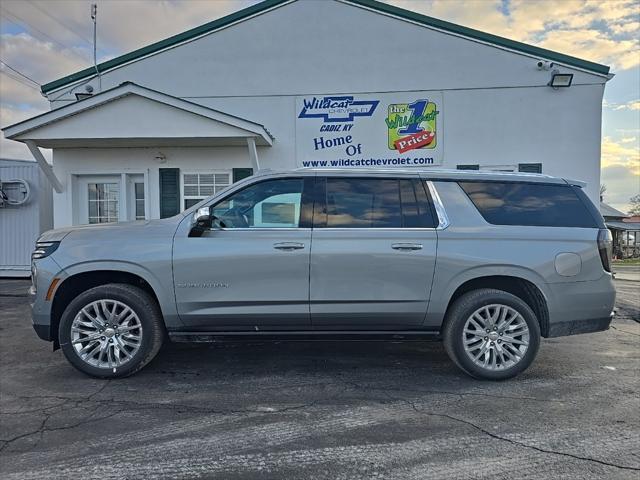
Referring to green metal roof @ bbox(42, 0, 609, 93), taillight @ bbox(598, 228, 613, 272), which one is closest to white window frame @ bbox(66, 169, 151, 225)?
green metal roof @ bbox(42, 0, 609, 93)

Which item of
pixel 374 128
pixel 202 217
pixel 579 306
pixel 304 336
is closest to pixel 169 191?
pixel 374 128

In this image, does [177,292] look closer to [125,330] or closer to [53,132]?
[125,330]

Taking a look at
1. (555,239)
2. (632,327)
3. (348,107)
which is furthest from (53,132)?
(632,327)

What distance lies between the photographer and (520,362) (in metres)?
4.39

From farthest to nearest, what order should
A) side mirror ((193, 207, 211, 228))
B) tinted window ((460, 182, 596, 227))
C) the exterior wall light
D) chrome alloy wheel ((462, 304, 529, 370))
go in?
the exterior wall light
tinted window ((460, 182, 596, 227))
chrome alloy wheel ((462, 304, 529, 370))
side mirror ((193, 207, 211, 228))

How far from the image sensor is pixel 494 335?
14.3 ft

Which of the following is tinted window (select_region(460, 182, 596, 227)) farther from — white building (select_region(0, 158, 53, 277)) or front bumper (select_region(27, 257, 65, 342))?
white building (select_region(0, 158, 53, 277))

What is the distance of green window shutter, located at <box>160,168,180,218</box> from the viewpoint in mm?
9891

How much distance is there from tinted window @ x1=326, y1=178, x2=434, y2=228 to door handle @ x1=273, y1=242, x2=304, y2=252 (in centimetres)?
35

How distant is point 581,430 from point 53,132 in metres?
9.53

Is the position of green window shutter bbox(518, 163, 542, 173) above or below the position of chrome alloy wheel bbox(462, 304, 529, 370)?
above

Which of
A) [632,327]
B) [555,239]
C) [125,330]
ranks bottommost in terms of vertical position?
[632,327]

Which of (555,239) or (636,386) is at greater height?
(555,239)

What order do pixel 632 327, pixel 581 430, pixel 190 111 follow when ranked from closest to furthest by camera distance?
pixel 581 430 → pixel 632 327 → pixel 190 111
